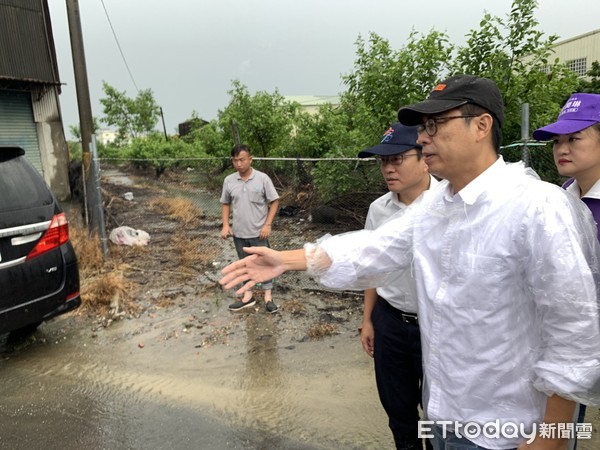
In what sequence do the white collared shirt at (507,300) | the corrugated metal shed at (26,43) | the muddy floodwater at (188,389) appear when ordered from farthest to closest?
the corrugated metal shed at (26,43) < the muddy floodwater at (188,389) < the white collared shirt at (507,300)

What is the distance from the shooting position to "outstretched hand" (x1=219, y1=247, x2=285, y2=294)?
1556 mm

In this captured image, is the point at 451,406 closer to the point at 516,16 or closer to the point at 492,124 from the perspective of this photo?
the point at 492,124

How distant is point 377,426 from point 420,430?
916 millimetres

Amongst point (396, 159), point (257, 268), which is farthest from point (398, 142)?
point (257, 268)

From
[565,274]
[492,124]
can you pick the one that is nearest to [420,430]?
[565,274]

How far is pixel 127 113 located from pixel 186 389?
44.5 metres

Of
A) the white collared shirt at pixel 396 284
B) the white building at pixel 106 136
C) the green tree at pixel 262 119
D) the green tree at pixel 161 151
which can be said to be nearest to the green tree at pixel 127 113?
the white building at pixel 106 136

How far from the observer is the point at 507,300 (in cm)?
124

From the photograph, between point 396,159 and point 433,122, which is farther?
point 396,159

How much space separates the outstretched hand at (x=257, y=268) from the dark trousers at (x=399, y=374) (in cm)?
77

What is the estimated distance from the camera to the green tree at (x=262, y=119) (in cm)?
1279

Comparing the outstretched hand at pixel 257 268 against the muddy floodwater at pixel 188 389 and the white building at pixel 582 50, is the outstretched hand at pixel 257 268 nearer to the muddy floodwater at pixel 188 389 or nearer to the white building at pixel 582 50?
the muddy floodwater at pixel 188 389

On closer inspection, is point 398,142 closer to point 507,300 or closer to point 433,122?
point 433,122
